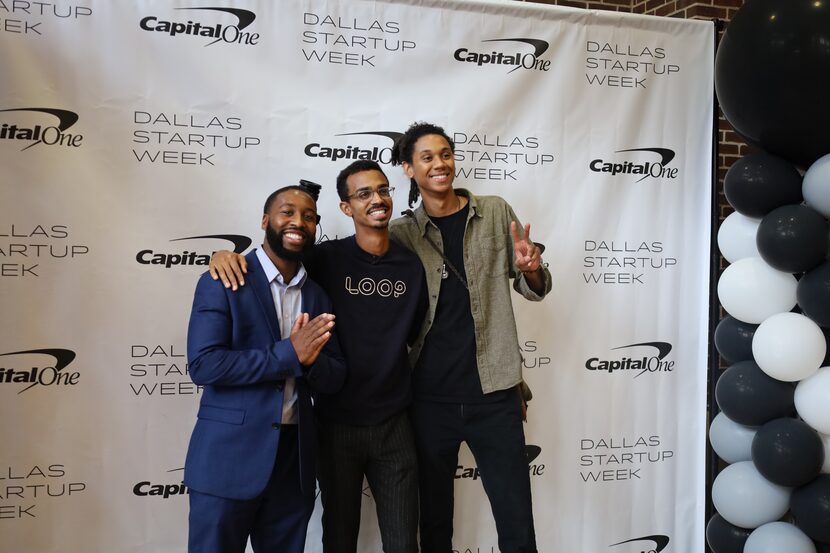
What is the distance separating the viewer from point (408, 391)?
8.44 ft

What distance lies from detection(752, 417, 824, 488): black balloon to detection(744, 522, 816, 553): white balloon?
0.54 ft

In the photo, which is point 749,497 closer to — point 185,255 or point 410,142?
point 410,142

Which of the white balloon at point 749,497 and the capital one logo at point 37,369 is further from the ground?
the capital one logo at point 37,369

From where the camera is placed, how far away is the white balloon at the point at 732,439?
2.85m

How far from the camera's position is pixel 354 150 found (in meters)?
3.11

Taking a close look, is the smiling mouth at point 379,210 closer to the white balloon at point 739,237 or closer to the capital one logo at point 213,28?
the capital one logo at point 213,28

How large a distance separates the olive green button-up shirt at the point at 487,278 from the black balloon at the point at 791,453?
93 cm

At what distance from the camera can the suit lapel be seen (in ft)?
7.57

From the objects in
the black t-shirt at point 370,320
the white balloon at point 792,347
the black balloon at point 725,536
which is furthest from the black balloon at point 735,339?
the black t-shirt at point 370,320

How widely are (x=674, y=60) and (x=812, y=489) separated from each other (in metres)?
1.99

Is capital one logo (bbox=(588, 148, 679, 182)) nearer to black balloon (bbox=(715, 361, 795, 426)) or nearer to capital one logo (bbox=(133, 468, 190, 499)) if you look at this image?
black balloon (bbox=(715, 361, 795, 426))

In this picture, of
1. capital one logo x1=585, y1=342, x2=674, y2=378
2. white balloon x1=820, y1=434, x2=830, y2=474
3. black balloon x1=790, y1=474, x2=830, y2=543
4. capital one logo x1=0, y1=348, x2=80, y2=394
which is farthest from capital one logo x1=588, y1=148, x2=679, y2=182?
capital one logo x1=0, y1=348, x2=80, y2=394

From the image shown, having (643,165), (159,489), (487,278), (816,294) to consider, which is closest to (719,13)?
(643,165)

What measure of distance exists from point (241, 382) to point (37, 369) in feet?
3.74
